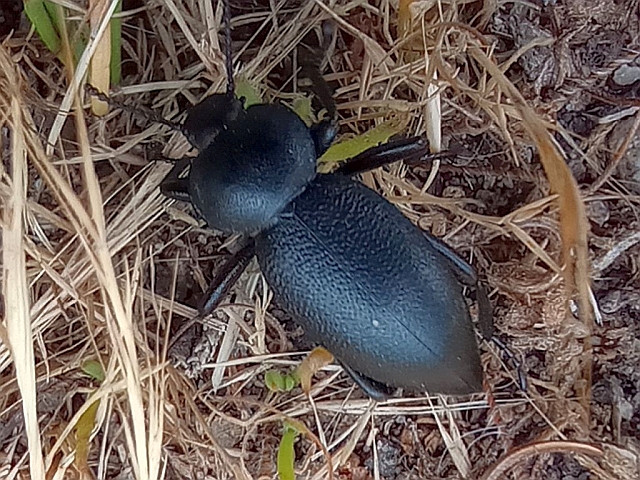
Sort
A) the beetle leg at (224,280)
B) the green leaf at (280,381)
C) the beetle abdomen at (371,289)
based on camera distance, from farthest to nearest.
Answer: the green leaf at (280,381) < the beetle leg at (224,280) < the beetle abdomen at (371,289)

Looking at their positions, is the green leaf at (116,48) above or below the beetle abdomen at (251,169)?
above

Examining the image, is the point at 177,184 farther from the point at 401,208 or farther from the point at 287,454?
the point at 287,454

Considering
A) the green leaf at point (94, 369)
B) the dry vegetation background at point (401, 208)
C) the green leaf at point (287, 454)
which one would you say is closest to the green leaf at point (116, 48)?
the dry vegetation background at point (401, 208)

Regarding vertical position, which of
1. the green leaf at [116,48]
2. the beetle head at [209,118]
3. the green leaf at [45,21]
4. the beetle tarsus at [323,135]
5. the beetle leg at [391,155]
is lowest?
the beetle leg at [391,155]

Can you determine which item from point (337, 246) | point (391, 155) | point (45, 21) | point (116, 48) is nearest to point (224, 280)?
point (337, 246)

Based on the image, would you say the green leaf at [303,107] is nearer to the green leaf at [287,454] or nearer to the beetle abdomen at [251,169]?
the beetle abdomen at [251,169]

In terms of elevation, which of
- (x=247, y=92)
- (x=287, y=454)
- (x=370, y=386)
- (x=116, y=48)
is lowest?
(x=287, y=454)

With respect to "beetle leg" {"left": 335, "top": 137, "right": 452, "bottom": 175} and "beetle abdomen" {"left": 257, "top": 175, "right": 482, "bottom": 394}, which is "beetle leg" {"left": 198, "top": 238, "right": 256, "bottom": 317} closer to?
"beetle abdomen" {"left": 257, "top": 175, "right": 482, "bottom": 394}
